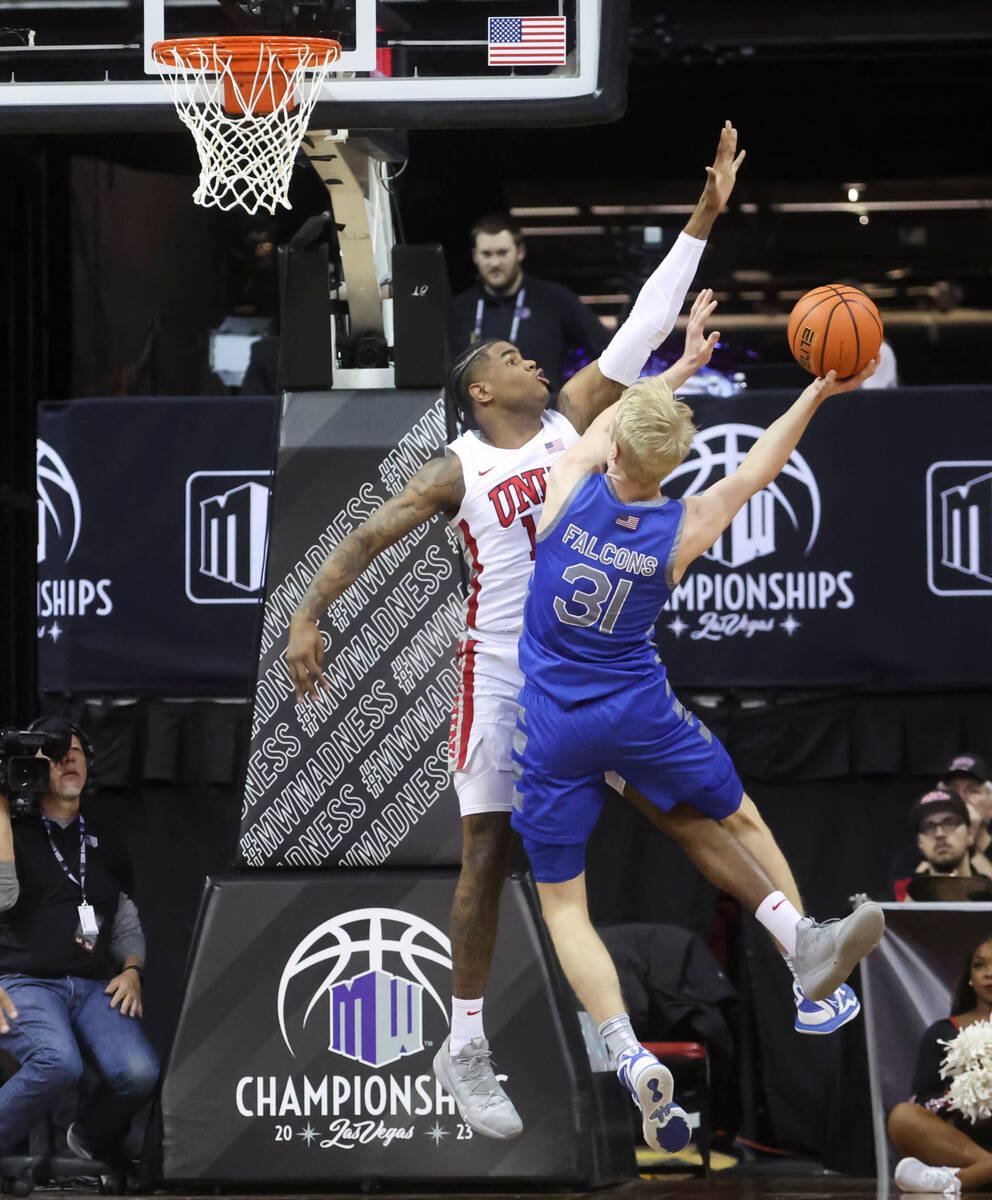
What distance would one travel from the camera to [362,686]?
7.86 m

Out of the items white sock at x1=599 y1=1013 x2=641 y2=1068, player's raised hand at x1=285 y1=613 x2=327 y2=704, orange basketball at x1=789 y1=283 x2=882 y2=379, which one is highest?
orange basketball at x1=789 y1=283 x2=882 y2=379

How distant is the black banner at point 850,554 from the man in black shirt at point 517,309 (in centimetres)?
78

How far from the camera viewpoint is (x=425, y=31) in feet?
23.6

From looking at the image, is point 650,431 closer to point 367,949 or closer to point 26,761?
point 367,949

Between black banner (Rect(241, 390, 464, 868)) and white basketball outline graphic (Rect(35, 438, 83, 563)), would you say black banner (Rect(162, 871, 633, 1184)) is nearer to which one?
black banner (Rect(241, 390, 464, 868))

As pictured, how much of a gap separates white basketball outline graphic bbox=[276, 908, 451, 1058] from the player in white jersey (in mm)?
1127

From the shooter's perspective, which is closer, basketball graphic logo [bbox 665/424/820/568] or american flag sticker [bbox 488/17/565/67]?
american flag sticker [bbox 488/17/565/67]

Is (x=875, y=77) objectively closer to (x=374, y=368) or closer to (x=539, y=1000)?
(x=374, y=368)

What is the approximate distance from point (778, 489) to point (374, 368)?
110 inches

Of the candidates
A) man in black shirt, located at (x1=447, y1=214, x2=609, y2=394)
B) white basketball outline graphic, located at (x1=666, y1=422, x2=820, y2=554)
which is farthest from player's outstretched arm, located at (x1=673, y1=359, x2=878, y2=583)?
white basketball outline graphic, located at (x1=666, y1=422, x2=820, y2=554)

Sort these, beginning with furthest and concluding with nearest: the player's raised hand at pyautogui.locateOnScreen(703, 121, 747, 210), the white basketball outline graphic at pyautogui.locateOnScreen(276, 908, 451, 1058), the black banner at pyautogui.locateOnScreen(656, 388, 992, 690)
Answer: the black banner at pyautogui.locateOnScreen(656, 388, 992, 690) → the white basketball outline graphic at pyautogui.locateOnScreen(276, 908, 451, 1058) → the player's raised hand at pyautogui.locateOnScreen(703, 121, 747, 210)

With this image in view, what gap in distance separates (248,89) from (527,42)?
1020 millimetres

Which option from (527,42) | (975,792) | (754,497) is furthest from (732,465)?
(527,42)

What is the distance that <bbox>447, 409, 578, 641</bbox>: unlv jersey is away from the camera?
6.28m
